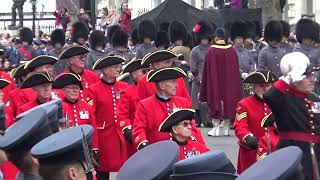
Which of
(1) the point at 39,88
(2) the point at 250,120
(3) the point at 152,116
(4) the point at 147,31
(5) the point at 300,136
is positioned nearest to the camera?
(5) the point at 300,136

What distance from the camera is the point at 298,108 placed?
27.4ft

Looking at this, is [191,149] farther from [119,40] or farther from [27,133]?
[119,40]

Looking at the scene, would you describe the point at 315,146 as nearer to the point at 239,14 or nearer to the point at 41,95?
the point at 41,95

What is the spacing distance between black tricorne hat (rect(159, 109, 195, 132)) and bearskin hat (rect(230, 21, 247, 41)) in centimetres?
1061

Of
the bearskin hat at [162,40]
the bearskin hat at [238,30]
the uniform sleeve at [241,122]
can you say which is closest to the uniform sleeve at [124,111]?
the uniform sleeve at [241,122]

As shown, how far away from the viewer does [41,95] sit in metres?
9.47

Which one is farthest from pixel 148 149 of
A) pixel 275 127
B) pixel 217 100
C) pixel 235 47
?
pixel 235 47

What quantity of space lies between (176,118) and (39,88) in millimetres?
1751

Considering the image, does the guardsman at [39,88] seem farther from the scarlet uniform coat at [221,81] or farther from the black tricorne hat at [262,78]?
the scarlet uniform coat at [221,81]

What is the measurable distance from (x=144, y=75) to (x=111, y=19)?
18005mm

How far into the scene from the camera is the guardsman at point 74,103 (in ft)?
31.7

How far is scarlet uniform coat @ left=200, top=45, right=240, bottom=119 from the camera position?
54.3 ft

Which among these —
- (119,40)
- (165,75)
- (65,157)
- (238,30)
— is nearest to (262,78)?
(165,75)

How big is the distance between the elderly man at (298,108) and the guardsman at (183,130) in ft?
2.02
